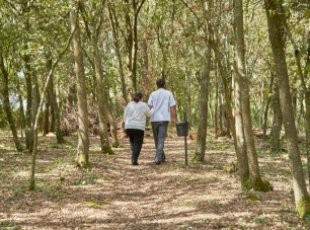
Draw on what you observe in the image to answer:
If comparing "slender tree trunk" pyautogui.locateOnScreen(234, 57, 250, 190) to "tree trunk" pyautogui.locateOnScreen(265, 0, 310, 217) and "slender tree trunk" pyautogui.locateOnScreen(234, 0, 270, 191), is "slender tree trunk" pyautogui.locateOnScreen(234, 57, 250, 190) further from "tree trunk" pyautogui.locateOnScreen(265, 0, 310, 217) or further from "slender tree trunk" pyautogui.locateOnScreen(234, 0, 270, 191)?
"tree trunk" pyautogui.locateOnScreen(265, 0, 310, 217)

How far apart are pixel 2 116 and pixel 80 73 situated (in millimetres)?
3449

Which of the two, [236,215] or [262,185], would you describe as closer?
[236,215]

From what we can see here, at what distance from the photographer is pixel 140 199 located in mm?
6047

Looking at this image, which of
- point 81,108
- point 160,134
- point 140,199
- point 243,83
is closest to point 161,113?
point 160,134

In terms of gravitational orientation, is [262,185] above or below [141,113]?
below

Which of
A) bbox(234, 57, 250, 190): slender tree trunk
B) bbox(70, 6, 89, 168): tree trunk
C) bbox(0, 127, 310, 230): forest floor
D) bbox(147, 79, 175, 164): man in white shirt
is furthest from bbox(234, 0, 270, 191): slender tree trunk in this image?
bbox(70, 6, 89, 168): tree trunk

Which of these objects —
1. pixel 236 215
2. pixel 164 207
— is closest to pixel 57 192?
pixel 164 207

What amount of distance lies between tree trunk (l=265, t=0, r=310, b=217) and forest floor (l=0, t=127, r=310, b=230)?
1.35 ft

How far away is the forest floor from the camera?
192 inches

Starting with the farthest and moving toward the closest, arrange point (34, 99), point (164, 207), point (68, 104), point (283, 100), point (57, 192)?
point (68, 104), point (34, 99), point (57, 192), point (164, 207), point (283, 100)

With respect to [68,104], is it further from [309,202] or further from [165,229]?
[309,202]

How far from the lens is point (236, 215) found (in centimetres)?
511

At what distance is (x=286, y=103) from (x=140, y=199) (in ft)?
11.7

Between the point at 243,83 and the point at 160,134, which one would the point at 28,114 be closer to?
the point at 160,134
